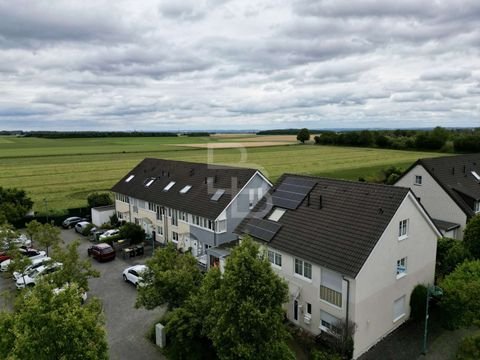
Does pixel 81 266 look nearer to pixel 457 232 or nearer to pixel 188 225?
pixel 188 225

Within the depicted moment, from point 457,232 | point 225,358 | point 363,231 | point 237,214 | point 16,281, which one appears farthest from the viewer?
point 457,232

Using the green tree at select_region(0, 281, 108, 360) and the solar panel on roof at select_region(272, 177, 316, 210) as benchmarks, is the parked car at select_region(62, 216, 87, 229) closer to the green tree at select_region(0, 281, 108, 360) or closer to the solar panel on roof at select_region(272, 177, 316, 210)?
the solar panel on roof at select_region(272, 177, 316, 210)

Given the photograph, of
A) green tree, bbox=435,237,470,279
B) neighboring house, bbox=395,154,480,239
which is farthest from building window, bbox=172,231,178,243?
neighboring house, bbox=395,154,480,239

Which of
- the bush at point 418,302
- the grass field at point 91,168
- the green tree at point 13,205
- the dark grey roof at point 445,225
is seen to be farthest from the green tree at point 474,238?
the green tree at point 13,205

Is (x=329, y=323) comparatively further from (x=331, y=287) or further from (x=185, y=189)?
(x=185, y=189)

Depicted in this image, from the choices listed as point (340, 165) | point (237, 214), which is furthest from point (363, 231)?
point (340, 165)

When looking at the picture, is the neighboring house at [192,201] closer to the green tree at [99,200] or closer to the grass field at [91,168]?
the green tree at [99,200]
